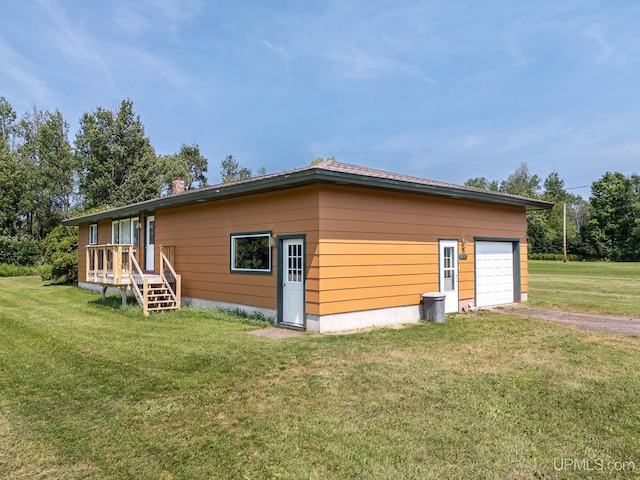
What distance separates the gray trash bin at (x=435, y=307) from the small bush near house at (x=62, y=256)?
55.8 ft

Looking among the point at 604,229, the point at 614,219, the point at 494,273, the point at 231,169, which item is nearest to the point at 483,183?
the point at 614,219

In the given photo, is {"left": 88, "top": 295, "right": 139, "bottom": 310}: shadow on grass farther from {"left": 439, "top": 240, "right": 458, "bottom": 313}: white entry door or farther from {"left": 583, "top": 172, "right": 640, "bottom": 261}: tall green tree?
{"left": 583, "top": 172, "right": 640, "bottom": 261}: tall green tree

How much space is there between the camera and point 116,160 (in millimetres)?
30016

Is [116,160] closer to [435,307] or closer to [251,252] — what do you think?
[251,252]

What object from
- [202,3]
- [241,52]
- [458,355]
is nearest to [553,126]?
[241,52]

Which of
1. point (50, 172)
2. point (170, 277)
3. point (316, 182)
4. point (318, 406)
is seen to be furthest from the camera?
point (50, 172)

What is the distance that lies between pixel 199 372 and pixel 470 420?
3.14 meters

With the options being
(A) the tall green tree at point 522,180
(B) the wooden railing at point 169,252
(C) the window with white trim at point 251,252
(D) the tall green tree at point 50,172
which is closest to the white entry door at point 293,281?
(C) the window with white trim at point 251,252

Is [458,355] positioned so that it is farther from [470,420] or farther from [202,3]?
[202,3]

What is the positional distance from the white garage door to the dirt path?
0.48m

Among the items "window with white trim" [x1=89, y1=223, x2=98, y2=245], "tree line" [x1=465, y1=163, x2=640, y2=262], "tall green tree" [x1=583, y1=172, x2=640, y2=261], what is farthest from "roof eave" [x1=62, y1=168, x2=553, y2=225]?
"tall green tree" [x1=583, y1=172, x2=640, y2=261]

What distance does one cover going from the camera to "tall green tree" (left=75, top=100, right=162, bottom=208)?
96.8 feet

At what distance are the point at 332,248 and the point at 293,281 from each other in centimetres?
117

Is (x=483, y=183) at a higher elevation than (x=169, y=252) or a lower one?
higher
